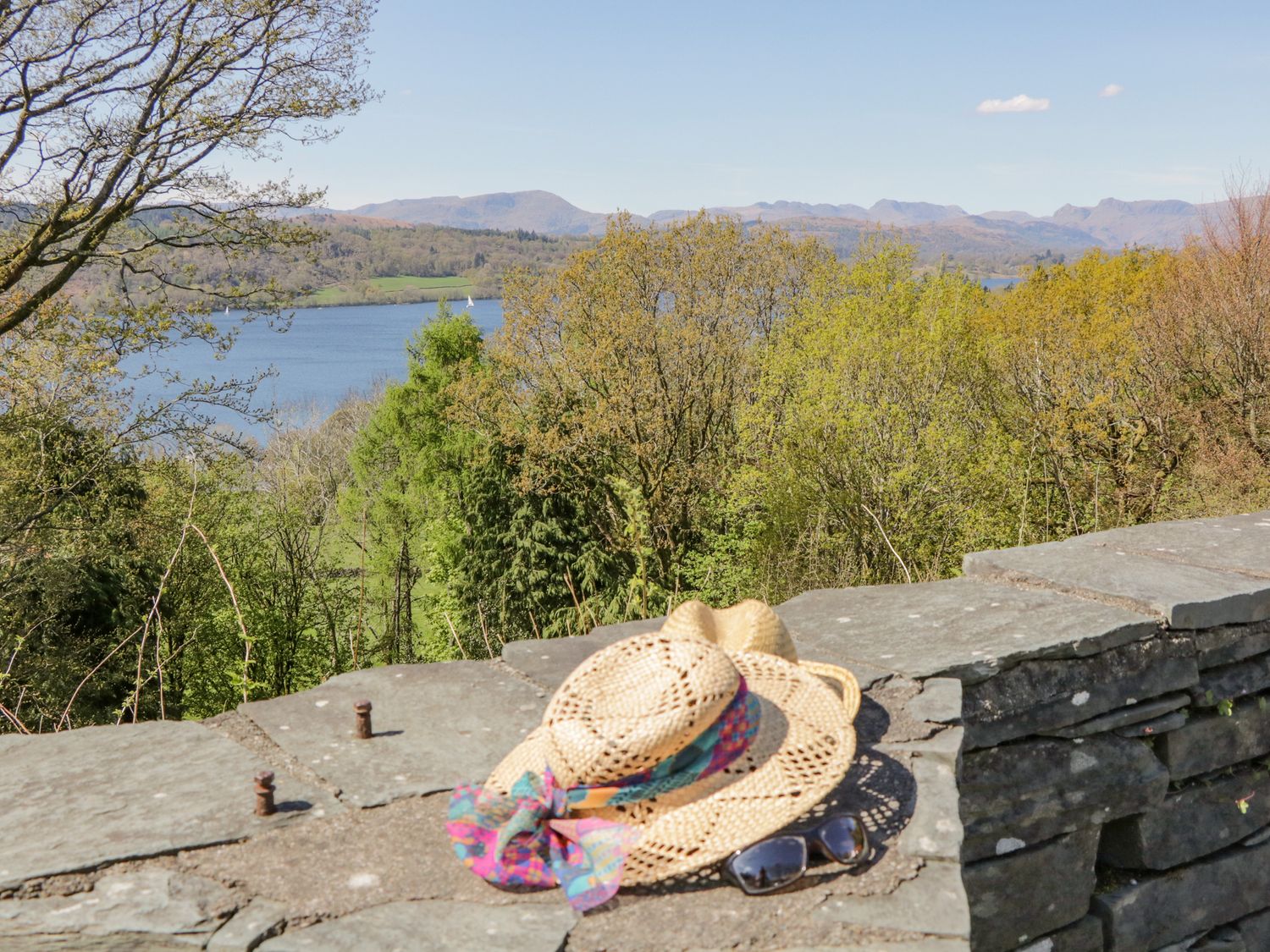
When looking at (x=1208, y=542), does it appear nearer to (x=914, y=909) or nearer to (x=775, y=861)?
(x=914, y=909)

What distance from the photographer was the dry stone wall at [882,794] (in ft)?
6.48

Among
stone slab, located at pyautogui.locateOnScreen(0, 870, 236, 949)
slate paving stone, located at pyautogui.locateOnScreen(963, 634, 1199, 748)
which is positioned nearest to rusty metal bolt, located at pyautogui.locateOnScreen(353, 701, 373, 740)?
stone slab, located at pyautogui.locateOnScreen(0, 870, 236, 949)

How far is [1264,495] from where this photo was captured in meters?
8.11

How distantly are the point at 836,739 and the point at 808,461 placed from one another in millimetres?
13381

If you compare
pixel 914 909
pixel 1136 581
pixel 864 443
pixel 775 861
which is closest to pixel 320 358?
pixel 864 443

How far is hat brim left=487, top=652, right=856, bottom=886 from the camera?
2027 mm

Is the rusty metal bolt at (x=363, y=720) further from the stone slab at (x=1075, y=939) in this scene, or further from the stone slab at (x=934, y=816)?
the stone slab at (x=1075, y=939)

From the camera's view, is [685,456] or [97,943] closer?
[97,943]

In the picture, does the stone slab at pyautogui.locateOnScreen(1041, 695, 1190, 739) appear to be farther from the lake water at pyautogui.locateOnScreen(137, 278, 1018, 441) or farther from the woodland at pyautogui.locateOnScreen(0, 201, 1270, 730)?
the lake water at pyautogui.locateOnScreen(137, 278, 1018, 441)

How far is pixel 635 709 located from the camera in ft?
7.00

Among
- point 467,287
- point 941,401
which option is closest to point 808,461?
point 941,401

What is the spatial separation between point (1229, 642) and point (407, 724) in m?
2.94

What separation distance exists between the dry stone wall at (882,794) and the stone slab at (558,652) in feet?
0.05

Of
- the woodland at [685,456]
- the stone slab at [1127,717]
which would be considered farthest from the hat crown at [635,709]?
the woodland at [685,456]
